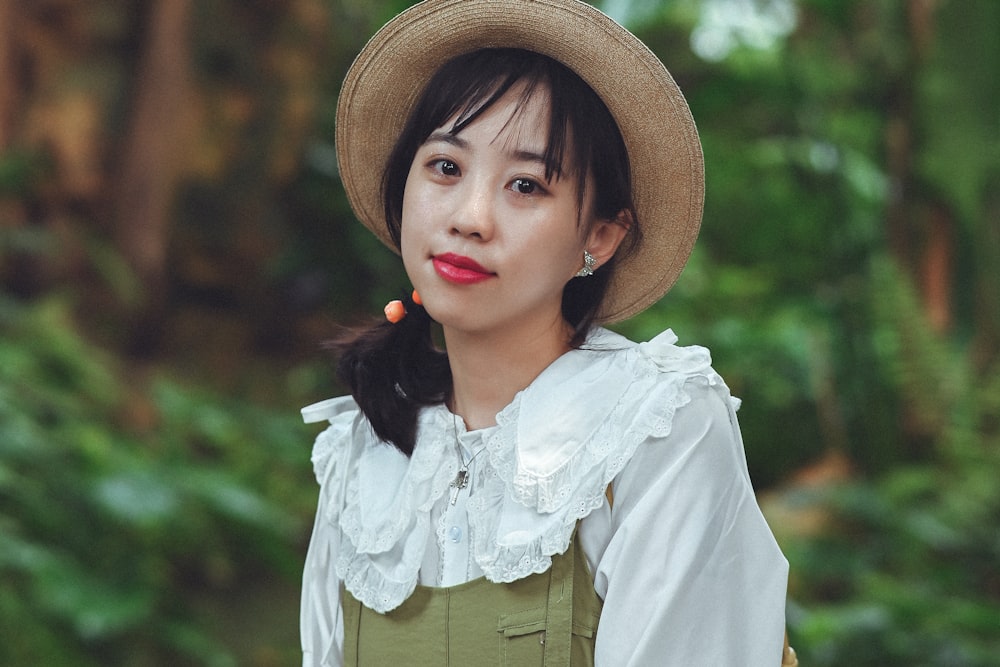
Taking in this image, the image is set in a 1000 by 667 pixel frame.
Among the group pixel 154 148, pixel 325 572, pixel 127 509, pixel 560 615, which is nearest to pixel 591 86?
pixel 560 615

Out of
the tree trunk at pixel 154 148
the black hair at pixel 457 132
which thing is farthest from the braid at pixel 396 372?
the tree trunk at pixel 154 148

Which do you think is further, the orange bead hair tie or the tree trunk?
the tree trunk

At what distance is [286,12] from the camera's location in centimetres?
547

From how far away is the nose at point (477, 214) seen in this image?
130cm

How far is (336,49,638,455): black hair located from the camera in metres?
1.34

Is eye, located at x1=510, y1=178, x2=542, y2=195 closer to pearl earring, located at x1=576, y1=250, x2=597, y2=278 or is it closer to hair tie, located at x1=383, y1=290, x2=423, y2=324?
pearl earring, located at x1=576, y1=250, x2=597, y2=278

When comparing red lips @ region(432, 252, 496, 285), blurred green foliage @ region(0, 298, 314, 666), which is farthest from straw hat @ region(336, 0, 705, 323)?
blurred green foliage @ region(0, 298, 314, 666)

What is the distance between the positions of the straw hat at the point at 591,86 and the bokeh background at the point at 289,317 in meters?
1.51

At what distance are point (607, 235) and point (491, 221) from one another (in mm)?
205

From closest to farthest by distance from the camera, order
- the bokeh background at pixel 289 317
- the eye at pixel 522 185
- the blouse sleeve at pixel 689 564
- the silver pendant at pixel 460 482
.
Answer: the blouse sleeve at pixel 689 564 → the eye at pixel 522 185 → the silver pendant at pixel 460 482 → the bokeh background at pixel 289 317

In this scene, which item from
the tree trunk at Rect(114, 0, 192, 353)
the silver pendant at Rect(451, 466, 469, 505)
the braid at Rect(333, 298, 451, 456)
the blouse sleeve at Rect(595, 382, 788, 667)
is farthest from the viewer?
the tree trunk at Rect(114, 0, 192, 353)

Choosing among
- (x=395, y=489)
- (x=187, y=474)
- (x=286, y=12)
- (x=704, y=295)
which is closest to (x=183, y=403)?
(x=187, y=474)

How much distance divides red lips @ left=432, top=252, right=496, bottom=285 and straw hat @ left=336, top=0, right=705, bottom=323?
0.24 m

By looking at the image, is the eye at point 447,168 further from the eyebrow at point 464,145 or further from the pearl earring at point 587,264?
the pearl earring at point 587,264
